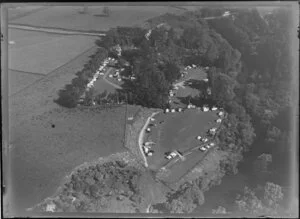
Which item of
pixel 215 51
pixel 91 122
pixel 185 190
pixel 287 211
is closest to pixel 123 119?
pixel 91 122

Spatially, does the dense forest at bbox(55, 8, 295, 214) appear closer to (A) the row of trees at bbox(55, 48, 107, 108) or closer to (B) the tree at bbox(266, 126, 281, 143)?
(B) the tree at bbox(266, 126, 281, 143)

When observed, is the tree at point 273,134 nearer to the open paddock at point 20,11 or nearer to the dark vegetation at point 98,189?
the dark vegetation at point 98,189

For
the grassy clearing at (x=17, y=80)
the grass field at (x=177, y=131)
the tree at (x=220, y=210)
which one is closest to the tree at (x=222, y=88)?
the grass field at (x=177, y=131)

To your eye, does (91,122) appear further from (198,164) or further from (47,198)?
(198,164)

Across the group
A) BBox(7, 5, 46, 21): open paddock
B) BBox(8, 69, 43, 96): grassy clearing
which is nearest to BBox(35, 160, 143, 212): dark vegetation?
BBox(8, 69, 43, 96): grassy clearing

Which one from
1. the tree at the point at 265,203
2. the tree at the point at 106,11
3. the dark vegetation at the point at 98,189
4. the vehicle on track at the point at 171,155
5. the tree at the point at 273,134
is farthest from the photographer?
the tree at the point at 106,11
